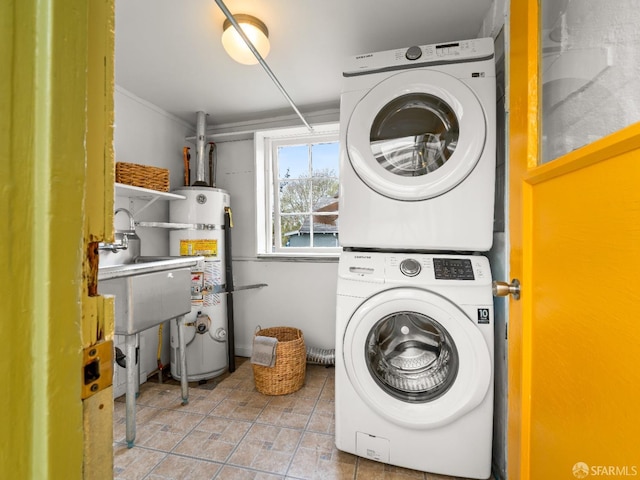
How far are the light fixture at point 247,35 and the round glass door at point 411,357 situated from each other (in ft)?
4.77

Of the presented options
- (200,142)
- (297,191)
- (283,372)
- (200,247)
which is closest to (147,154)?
(200,142)

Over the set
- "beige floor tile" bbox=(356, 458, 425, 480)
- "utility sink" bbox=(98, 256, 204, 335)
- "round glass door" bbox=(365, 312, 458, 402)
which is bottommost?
"beige floor tile" bbox=(356, 458, 425, 480)

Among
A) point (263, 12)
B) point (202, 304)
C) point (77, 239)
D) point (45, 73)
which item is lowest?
point (202, 304)

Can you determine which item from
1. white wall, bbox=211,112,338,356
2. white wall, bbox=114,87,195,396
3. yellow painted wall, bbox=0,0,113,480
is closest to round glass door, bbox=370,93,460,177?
white wall, bbox=211,112,338,356

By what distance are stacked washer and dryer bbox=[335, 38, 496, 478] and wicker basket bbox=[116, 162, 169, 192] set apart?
1.31 meters

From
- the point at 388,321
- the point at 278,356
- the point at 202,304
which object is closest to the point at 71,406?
the point at 388,321

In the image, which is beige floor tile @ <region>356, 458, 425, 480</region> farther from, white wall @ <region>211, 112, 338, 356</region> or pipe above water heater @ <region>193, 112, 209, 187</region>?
pipe above water heater @ <region>193, 112, 209, 187</region>

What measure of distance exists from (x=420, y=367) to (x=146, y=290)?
1.44 m

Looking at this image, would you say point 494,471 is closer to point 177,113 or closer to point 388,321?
point 388,321

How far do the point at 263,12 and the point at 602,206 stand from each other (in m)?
1.53

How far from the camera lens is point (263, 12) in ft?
4.39

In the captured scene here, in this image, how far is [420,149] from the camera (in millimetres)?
1412

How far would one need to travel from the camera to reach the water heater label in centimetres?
217

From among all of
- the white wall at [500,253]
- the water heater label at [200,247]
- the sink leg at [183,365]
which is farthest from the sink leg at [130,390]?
the white wall at [500,253]
